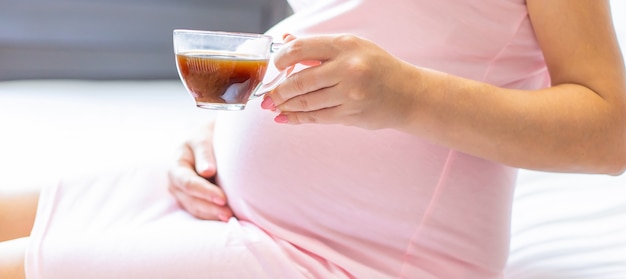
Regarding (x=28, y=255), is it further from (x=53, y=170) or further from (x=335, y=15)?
(x=53, y=170)

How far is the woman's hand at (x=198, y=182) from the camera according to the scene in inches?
35.9

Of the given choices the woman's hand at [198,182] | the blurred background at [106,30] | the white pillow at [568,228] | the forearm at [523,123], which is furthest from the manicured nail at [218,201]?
the blurred background at [106,30]

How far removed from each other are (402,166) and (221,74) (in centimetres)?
27

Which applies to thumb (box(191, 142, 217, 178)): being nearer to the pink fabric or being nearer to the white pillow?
the pink fabric

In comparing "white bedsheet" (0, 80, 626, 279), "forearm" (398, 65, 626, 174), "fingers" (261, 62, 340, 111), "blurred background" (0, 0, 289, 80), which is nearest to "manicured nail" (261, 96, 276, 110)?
"fingers" (261, 62, 340, 111)

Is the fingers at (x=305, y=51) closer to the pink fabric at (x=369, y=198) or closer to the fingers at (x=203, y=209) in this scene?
the pink fabric at (x=369, y=198)

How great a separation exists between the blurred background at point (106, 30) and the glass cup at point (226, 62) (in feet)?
7.80

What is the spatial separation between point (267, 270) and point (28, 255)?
28cm

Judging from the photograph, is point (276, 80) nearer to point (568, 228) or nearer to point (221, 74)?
point (221, 74)

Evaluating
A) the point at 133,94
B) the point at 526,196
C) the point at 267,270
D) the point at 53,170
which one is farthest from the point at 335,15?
the point at 133,94

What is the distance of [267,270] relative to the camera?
0.81 m

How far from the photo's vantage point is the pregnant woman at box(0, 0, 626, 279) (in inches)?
29.7

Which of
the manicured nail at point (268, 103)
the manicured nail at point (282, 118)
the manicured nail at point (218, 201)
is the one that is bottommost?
the manicured nail at point (218, 201)

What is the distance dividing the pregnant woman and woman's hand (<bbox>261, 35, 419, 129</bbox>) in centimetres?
3
